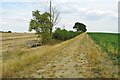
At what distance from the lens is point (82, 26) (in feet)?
508

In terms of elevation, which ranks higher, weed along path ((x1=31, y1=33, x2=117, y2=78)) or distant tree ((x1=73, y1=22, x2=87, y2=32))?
distant tree ((x1=73, y1=22, x2=87, y2=32))

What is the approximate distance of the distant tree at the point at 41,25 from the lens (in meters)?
41.2

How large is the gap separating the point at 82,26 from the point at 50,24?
368ft

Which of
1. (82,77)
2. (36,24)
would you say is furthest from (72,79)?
(36,24)

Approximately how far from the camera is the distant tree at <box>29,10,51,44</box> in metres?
41.2

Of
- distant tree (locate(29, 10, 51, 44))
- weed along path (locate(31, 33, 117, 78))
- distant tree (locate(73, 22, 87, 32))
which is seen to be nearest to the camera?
weed along path (locate(31, 33, 117, 78))

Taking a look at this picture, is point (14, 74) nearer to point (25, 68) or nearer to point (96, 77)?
point (25, 68)

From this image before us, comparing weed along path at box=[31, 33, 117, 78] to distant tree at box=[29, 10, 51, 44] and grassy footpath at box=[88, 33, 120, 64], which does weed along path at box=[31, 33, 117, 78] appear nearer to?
grassy footpath at box=[88, 33, 120, 64]

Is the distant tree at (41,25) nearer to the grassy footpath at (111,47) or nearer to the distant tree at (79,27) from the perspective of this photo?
the grassy footpath at (111,47)

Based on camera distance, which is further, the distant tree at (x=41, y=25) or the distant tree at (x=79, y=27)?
the distant tree at (x=79, y=27)

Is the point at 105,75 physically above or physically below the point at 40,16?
below

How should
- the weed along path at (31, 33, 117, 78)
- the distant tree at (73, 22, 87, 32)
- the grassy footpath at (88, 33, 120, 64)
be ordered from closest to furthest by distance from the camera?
1. the weed along path at (31, 33, 117, 78)
2. the grassy footpath at (88, 33, 120, 64)
3. the distant tree at (73, 22, 87, 32)

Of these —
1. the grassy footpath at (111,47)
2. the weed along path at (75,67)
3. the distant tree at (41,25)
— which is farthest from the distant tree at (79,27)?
the weed along path at (75,67)

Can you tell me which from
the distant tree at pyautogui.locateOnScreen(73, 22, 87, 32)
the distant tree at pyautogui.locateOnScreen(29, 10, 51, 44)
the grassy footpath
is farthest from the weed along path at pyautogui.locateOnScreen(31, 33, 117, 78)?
the distant tree at pyautogui.locateOnScreen(73, 22, 87, 32)
